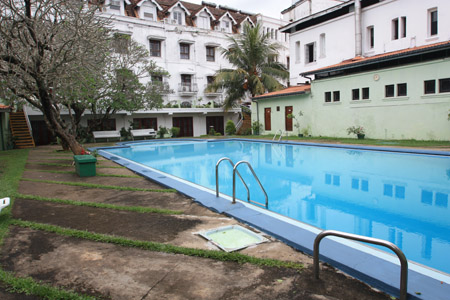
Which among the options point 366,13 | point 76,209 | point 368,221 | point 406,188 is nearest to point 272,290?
point 368,221

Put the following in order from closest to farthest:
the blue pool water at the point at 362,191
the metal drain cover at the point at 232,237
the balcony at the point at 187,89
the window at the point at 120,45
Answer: the metal drain cover at the point at 232,237 → the blue pool water at the point at 362,191 → the window at the point at 120,45 → the balcony at the point at 187,89

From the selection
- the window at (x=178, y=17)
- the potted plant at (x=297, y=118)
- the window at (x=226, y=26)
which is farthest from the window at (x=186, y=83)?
the potted plant at (x=297, y=118)

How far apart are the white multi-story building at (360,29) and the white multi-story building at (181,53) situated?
421cm

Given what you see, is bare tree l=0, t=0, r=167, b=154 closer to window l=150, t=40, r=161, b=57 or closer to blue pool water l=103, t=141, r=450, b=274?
blue pool water l=103, t=141, r=450, b=274

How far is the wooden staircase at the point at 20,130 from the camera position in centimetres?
2181

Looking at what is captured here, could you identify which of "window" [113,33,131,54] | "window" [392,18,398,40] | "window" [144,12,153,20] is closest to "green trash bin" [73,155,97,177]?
"window" [113,33,131,54]

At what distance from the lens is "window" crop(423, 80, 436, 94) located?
51.5 ft

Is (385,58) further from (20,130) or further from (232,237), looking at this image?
(20,130)

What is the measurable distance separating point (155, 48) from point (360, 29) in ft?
57.7

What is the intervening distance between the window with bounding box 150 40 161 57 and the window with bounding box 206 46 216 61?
16.6 feet

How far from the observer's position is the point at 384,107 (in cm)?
1789

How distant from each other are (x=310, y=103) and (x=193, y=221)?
754 inches

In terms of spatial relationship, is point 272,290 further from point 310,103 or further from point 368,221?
point 310,103

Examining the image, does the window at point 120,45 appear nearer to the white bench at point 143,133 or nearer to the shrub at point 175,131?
the white bench at point 143,133
